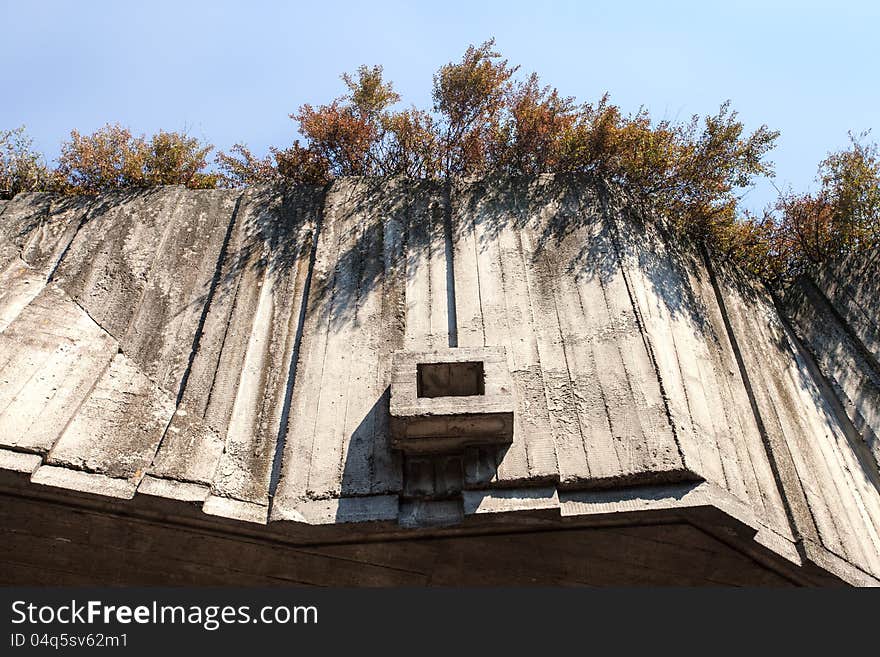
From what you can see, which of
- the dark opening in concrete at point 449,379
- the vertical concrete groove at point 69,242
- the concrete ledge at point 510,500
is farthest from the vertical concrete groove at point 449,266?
the vertical concrete groove at point 69,242

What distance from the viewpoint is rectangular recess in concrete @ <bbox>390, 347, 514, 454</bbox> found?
218 inches

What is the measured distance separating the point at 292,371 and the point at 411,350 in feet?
3.84

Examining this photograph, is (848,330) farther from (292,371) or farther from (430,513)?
(292,371)

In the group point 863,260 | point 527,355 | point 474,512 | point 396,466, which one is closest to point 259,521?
point 396,466

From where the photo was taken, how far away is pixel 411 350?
6.68 m

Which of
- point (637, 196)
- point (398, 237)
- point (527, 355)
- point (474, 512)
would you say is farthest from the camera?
point (637, 196)

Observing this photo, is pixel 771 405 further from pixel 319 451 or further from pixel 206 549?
pixel 206 549

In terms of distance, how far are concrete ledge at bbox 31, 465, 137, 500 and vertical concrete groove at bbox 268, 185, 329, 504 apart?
109cm

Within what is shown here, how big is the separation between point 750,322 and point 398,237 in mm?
4318

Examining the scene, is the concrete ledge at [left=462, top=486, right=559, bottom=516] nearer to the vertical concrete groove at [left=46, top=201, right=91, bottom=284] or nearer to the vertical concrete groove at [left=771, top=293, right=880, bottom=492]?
the vertical concrete groove at [left=771, top=293, right=880, bottom=492]

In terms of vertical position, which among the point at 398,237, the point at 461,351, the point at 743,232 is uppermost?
the point at 743,232

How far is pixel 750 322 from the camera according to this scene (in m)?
8.26

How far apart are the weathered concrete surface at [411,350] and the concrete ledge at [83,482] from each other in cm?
2

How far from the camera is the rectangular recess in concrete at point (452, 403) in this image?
18.1ft
